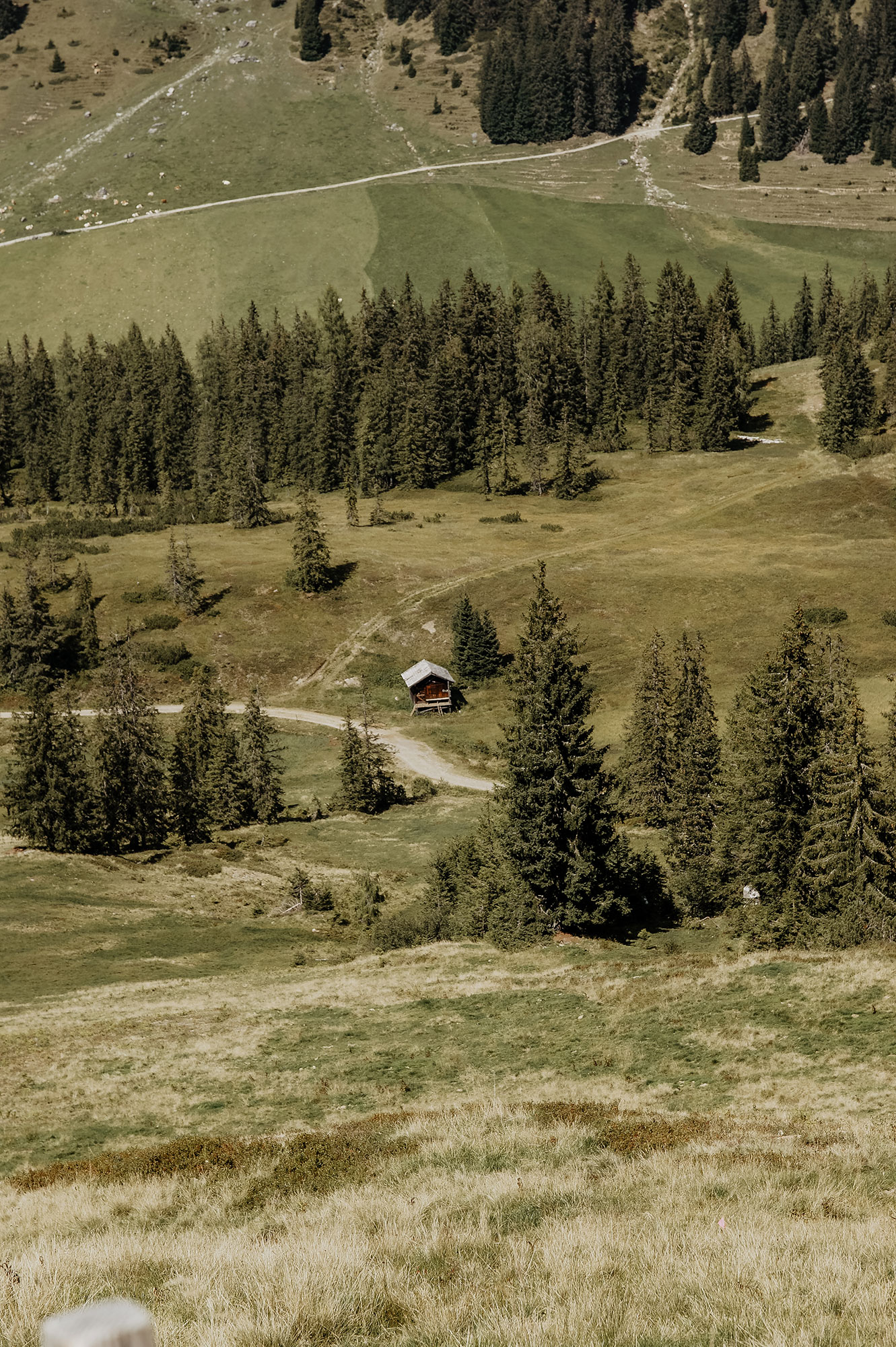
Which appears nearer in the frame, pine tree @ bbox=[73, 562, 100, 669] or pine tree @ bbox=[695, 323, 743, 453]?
pine tree @ bbox=[73, 562, 100, 669]

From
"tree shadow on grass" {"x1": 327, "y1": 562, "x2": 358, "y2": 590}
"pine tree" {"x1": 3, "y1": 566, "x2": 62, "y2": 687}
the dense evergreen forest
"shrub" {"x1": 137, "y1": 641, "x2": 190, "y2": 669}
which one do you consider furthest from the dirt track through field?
the dense evergreen forest

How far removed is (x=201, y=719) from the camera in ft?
254

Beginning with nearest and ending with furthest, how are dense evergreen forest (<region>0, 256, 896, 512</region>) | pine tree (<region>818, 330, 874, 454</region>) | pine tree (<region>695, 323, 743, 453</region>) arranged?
pine tree (<region>818, 330, 874, 454</region>) → pine tree (<region>695, 323, 743, 453</region>) → dense evergreen forest (<region>0, 256, 896, 512</region>)

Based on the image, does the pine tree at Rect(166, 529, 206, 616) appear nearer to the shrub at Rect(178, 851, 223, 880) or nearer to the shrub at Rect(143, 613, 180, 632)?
the shrub at Rect(143, 613, 180, 632)

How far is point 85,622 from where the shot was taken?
114m

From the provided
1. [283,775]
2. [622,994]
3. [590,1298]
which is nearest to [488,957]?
[622,994]

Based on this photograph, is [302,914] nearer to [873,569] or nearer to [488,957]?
[488,957]

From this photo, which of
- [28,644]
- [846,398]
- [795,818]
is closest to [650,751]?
[795,818]

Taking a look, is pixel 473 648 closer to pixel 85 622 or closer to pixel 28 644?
pixel 85 622

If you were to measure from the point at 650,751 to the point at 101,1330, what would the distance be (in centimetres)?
6723

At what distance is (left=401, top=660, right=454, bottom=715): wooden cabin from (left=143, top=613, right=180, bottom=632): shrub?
1139 inches

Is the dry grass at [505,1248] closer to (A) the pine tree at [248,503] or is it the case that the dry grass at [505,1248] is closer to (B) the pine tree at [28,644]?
(B) the pine tree at [28,644]

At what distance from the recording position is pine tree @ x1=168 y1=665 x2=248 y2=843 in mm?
72125

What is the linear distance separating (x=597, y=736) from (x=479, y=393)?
98339 millimetres
